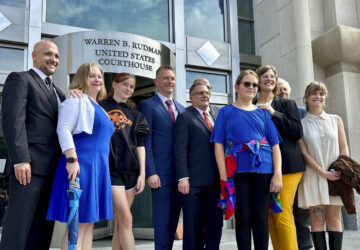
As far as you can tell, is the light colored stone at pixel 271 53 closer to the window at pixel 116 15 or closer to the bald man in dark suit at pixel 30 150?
the window at pixel 116 15

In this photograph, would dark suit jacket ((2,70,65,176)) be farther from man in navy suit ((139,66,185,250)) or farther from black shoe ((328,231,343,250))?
black shoe ((328,231,343,250))

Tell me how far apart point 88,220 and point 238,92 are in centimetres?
178

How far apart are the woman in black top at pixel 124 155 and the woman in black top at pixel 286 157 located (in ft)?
4.09

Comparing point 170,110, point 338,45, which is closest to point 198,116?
point 170,110

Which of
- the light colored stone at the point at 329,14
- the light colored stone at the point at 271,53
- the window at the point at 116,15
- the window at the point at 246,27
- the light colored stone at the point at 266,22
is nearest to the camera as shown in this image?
the window at the point at 116,15

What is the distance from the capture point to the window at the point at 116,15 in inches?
265

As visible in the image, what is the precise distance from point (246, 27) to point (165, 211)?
703 cm

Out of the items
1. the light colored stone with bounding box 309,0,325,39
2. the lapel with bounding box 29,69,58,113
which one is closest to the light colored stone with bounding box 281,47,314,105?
the light colored stone with bounding box 309,0,325,39

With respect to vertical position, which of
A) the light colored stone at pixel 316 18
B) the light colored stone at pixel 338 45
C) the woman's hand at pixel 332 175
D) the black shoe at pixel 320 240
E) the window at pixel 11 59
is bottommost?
the black shoe at pixel 320 240

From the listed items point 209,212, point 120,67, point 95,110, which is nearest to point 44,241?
point 95,110

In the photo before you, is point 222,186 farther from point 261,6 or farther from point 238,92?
point 261,6

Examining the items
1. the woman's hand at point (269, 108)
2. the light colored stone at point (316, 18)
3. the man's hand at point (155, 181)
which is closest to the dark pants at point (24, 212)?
the man's hand at point (155, 181)

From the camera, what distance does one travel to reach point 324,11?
8531 mm

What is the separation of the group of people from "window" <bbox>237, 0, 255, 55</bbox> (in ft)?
17.8
